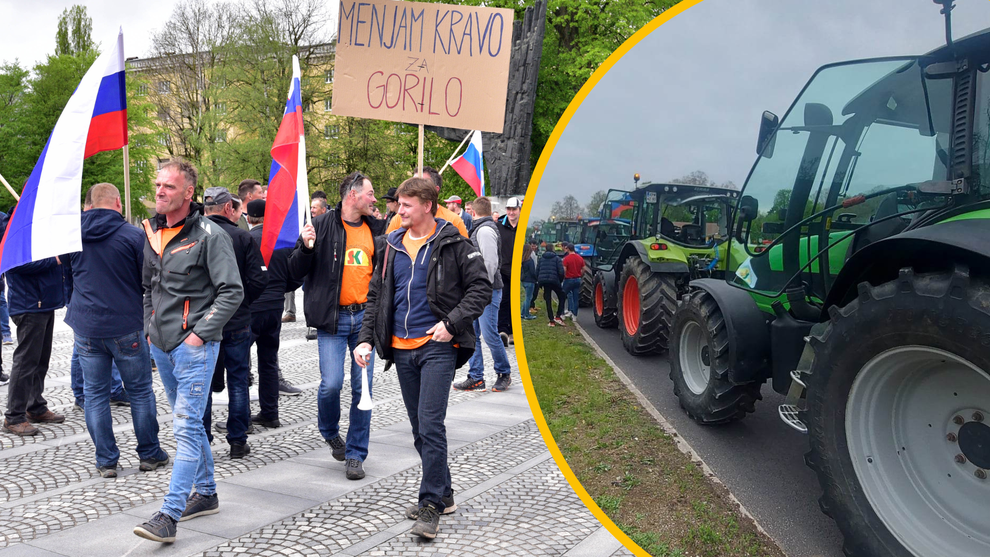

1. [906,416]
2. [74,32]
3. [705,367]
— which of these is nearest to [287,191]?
[705,367]

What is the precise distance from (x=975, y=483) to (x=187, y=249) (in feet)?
12.6

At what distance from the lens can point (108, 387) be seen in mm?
5051

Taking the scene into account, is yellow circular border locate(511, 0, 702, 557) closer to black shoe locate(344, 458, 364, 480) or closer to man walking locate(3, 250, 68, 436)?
black shoe locate(344, 458, 364, 480)

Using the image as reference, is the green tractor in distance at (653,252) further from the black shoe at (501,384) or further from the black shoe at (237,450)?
Result: the black shoe at (501,384)

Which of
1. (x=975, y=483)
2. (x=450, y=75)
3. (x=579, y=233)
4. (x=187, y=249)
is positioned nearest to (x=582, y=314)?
(x=579, y=233)

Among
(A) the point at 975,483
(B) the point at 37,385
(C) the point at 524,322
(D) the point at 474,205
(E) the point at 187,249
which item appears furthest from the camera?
(D) the point at 474,205

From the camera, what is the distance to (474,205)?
6992 millimetres

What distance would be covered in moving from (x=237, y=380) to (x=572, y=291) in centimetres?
466

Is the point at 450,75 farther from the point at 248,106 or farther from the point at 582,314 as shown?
the point at 248,106

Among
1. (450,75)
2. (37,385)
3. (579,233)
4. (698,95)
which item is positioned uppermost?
(450,75)

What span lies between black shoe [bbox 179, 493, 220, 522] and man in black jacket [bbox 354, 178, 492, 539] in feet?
3.60

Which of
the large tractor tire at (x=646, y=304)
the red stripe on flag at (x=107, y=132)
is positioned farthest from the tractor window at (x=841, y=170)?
the red stripe on flag at (x=107, y=132)

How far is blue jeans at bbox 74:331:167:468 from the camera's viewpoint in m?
4.93

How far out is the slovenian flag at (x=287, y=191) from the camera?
5.36 metres
